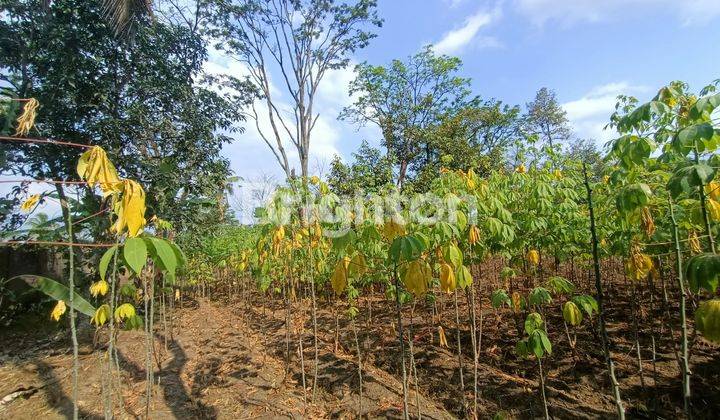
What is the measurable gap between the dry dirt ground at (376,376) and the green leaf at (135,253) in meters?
2.03

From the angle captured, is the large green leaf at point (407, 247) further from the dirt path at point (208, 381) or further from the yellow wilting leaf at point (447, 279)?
the dirt path at point (208, 381)

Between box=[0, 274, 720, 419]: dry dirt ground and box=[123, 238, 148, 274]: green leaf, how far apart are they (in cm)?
203

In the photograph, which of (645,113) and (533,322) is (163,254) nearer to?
(645,113)

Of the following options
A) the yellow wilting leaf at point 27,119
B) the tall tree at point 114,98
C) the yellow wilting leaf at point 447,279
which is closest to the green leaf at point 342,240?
the yellow wilting leaf at point 447,279

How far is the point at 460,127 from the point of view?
51.0 feet

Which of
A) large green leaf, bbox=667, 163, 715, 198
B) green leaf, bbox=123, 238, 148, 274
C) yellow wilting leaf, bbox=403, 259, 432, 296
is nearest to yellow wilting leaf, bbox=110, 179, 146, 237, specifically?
green leaf, bbox=123, 238, 148, 274

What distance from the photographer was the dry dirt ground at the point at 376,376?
3.49 meters

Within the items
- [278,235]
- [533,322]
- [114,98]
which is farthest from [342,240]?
[114,98]

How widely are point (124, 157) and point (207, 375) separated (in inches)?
141

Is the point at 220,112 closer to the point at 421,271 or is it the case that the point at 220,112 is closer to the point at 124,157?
the point at 124,157

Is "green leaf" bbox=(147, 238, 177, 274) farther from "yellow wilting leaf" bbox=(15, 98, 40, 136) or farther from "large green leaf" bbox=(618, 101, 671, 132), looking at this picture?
"large green leaf" bbox=(618, 101, 671, 132)

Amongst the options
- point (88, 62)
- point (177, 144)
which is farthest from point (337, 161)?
point (88, 62)

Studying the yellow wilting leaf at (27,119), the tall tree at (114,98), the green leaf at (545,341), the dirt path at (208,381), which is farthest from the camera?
the tall tree at (114,98)

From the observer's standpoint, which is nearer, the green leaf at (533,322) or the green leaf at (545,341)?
the green leaf at (545,341)
